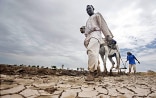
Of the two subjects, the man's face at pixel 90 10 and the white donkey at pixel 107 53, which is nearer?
the man's face at pixel 90 10

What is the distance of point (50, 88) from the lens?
3398 millimetres

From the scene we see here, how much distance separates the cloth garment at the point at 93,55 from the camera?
16.5ft

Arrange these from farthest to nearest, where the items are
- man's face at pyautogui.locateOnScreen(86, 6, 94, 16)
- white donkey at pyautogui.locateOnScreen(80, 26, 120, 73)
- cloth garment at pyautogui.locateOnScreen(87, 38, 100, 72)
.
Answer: white donkey at pyautogui.locateOnScreen(80, 26, 120, 73), man's face at pyautogui.locateOnScreen(86, 6, 94, 16), cloth garment at pyautogui.locateOnScreen(87, 38, 100, 72)

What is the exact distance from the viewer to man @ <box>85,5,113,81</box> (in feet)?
16.5

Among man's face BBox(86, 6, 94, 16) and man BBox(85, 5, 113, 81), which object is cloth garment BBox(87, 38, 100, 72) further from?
man's face BBox(86, 6, 94, 16)

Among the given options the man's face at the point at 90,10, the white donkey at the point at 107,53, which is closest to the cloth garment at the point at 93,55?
the man's face at the point at 90,10

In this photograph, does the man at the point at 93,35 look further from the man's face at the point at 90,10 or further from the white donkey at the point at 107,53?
the white donkey at the point at 107,53

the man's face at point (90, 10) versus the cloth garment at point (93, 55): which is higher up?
the man's face at point (90, 10)

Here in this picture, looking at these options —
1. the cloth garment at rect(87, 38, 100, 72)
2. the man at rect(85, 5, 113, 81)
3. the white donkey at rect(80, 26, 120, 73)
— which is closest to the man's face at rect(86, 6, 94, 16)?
the man at rect(85, 5, 113, 81)

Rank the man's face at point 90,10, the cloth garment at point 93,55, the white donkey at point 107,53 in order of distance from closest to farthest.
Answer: the cloth garment at point 93,55 → the man's face at point 90,10 → the white donkey at point 107,53

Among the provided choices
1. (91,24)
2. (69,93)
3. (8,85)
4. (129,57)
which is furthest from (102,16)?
(129,57)

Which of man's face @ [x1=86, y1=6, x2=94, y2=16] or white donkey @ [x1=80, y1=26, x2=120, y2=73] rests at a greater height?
man's face @ [x1=86, y1=6, x2=94, y2=16]

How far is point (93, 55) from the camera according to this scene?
506 centimetres

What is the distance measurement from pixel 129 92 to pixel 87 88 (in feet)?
3.27
